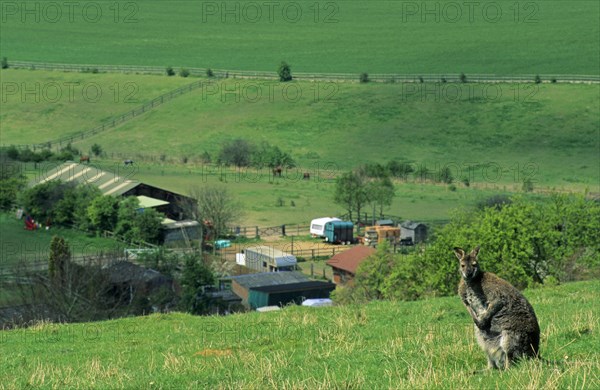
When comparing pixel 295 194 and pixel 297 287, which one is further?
pixel 295 194

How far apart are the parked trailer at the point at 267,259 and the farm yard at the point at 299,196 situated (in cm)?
17

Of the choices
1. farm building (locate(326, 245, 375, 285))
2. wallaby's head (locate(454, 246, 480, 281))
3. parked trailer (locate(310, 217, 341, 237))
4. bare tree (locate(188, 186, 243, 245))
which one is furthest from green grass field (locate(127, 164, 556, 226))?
wallaby's head (locate(454, 246, 480, 281))

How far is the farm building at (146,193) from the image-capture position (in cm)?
6819

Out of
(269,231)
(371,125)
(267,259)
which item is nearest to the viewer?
(267,259)

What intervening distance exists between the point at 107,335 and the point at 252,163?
261 feet

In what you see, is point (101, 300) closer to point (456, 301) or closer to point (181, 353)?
point (456, 301)

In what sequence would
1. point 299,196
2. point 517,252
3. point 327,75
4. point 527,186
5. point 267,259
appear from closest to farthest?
1. point 517,252
2. point 267,259
3. point 299,196
4. point 527,186
5. point 327,75

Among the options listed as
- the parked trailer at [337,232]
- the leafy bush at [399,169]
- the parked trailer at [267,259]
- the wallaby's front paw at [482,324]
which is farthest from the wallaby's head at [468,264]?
the leafy bush at [399,169]

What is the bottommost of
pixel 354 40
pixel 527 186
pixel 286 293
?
pixel 286 293

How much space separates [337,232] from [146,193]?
16.4 m

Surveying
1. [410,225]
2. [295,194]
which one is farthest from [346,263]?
[295,194]

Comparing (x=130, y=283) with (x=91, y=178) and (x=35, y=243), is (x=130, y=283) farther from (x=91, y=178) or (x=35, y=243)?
(x=91, y=178)

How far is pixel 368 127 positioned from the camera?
119 m

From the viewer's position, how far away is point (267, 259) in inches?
2299
